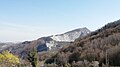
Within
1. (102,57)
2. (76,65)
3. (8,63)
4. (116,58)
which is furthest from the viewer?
(8,63)

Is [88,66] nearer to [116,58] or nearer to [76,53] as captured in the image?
[116,58]

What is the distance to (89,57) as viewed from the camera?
63.8 meters

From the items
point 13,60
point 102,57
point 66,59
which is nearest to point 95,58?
point 102,57

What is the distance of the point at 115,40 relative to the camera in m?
68.9

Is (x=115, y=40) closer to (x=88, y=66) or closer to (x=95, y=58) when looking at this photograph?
(x=95, y=58)

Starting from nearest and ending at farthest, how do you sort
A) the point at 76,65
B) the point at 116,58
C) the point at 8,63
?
the point at 76,65 → the point at 116,58 → the point at 8,63

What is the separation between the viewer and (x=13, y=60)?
73.9 meters

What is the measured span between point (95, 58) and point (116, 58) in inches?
270

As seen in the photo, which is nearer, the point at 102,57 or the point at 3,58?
the point at 102,57

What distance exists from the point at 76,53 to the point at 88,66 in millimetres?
26819

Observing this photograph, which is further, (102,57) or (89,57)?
(89,57)

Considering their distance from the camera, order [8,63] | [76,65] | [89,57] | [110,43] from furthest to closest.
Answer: [8,63], [110,43], [89,57], [76,65]

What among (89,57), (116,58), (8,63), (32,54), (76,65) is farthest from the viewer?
(8,63)

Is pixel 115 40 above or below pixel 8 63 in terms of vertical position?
above
